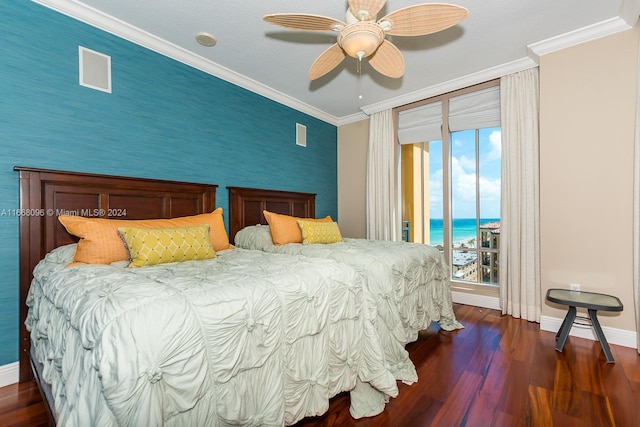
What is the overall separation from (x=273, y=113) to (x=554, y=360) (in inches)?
145

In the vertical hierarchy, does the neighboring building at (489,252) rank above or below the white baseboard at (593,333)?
above

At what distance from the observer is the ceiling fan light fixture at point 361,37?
1.68 m

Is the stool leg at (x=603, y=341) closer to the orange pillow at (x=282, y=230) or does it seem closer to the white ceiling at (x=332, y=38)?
the white ceiling at (x=332, y=38)

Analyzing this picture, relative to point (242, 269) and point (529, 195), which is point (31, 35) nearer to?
point (242, 269)

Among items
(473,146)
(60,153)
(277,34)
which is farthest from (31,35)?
(473,146)

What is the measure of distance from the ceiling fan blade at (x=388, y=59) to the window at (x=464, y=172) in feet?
5.55

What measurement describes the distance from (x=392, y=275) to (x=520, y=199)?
1.96 meters

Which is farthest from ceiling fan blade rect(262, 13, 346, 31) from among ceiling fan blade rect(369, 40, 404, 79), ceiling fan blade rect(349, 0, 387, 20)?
ceiling fan blade rect(369, 40, 404, 79)

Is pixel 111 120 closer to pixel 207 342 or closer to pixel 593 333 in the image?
pixel 207 342

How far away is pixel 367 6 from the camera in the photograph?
5.26ft

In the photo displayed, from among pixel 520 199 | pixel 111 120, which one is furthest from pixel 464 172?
pixel 111 120

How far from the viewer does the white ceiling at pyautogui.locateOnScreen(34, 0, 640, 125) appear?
85.2 inches

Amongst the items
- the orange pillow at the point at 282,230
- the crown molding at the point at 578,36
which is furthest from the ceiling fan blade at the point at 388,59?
the orange pillow at the point at 282,230

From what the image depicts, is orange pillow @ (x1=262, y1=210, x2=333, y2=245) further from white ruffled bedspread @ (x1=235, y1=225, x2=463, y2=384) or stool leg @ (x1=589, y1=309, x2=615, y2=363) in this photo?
stool leg @ (x1=589, y1=309, x2=615, y2=363)
